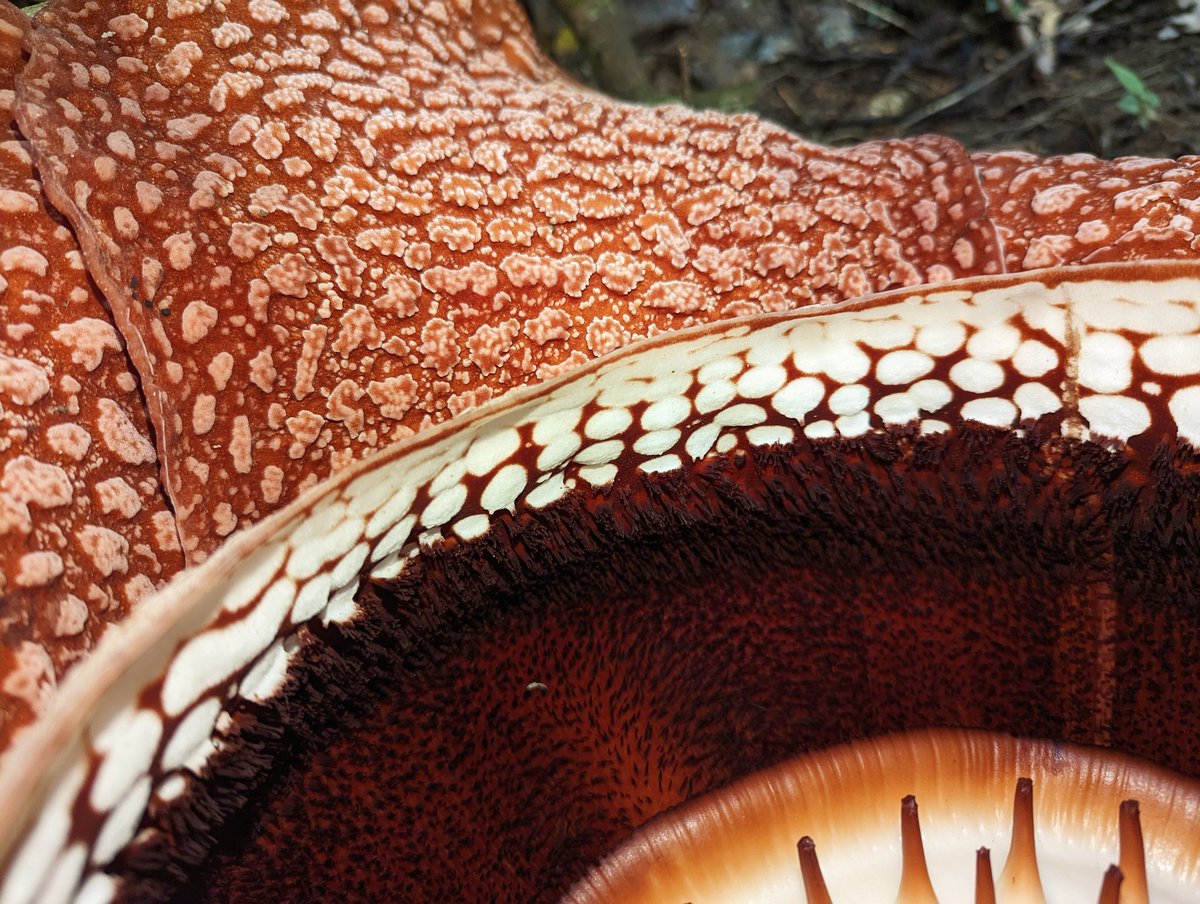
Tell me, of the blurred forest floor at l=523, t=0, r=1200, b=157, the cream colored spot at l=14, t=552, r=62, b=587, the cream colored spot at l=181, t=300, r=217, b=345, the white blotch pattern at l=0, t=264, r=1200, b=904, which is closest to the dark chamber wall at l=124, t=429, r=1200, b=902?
the white blotch pattern at l=0, t=264, r=1200, b=904

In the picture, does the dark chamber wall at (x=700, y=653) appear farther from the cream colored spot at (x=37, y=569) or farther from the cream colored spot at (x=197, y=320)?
the cream colored spot at (x=197, y=320)

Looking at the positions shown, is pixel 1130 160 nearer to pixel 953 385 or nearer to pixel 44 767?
pixel 953 385

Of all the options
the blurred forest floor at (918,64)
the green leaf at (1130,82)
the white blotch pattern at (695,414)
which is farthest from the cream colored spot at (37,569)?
the green leaf at (1130,82)

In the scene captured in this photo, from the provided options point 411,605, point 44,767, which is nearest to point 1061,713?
point 411,605

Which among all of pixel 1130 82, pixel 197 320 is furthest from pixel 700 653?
pixel 1130 82

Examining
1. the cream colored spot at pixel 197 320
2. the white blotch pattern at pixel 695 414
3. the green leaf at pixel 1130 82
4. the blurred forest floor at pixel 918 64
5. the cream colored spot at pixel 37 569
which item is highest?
the blurred forest floor at pixel 918 64

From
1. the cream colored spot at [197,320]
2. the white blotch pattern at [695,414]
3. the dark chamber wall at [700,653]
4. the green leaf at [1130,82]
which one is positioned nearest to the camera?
the white blotch pattern at [695,414]

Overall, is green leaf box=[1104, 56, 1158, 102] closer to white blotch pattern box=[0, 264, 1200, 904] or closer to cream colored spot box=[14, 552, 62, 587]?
white blotch pattern box=[0, 264, 1200, 904]
